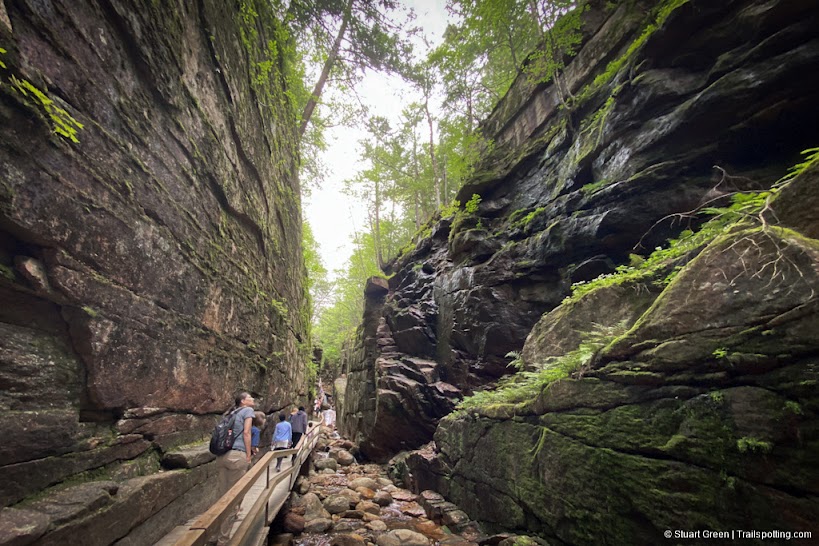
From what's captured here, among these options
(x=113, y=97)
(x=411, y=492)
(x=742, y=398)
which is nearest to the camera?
(x=742, y=398)

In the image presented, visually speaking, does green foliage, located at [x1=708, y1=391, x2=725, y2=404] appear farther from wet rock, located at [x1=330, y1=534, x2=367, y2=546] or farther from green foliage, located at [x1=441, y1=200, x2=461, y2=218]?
green foliage, located at [x1=441, y1=200, x2=461, y2=218]

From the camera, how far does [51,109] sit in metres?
2.84

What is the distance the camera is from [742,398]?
3.02 m

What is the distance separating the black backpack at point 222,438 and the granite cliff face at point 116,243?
51 centimetres

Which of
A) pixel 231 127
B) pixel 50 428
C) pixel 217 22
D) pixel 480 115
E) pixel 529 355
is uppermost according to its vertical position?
Result: pixel 480 115

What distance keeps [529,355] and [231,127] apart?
27.8 feet

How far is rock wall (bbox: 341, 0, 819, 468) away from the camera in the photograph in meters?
5.84

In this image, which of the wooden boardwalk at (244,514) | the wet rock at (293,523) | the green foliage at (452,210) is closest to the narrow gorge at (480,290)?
the wet rock at (293,523)

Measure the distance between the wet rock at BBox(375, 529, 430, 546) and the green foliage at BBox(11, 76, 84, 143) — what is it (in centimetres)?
764

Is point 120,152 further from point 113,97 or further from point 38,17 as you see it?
point 38,17

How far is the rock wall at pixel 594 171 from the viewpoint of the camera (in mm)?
5840

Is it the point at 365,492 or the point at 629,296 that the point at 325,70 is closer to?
the point at 629,296

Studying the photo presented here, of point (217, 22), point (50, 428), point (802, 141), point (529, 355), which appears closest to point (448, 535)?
point (529, 355)

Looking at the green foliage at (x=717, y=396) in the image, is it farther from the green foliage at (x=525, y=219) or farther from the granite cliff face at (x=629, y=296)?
the green foliage at (x=525, y=219)
